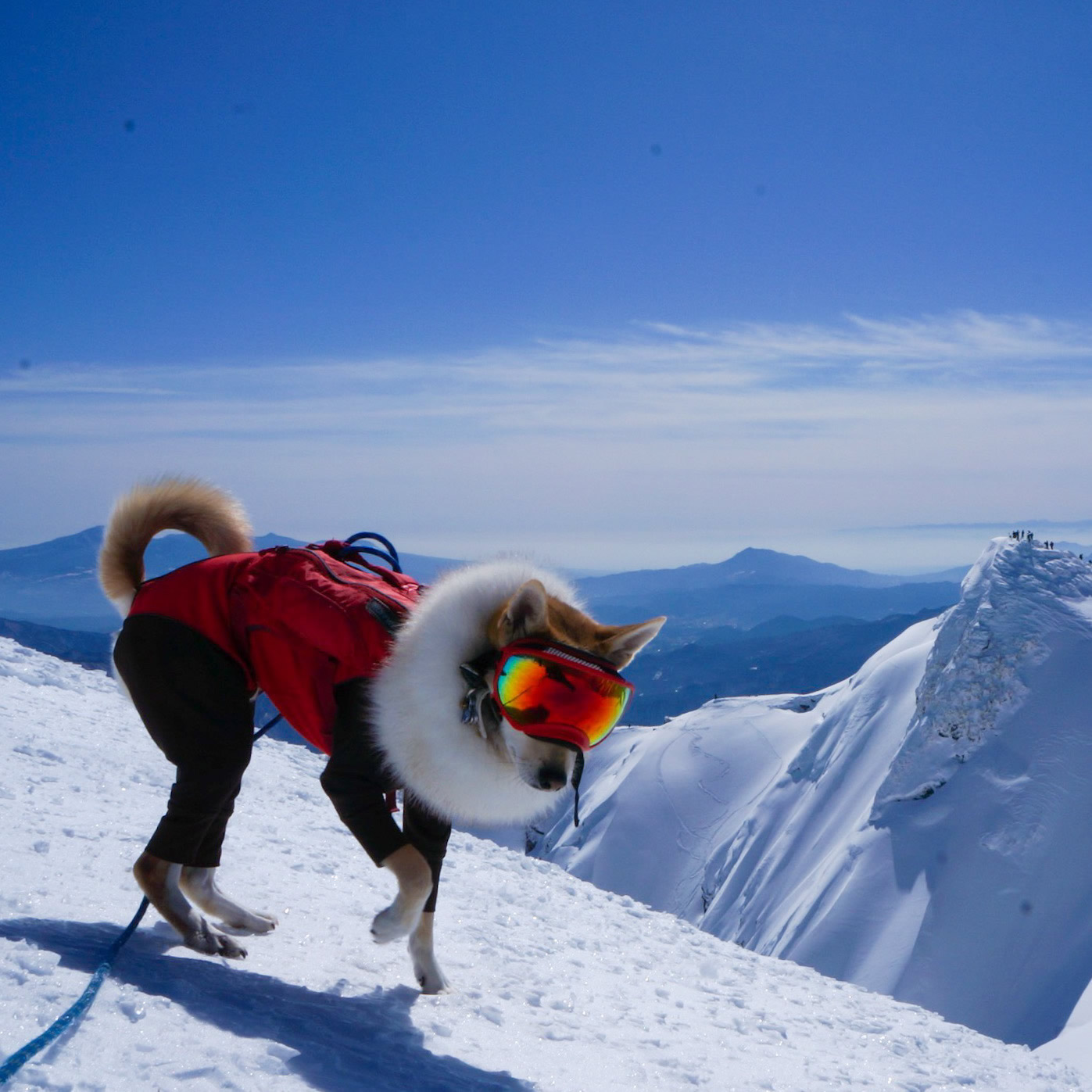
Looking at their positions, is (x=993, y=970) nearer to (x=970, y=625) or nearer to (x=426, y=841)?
(x=970, y=625)

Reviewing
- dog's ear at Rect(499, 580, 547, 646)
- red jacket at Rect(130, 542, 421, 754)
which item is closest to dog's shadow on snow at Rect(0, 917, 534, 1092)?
red jacket at Rect(130, 542, 421, 754)

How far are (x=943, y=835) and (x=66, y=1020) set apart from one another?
39836 millimetres

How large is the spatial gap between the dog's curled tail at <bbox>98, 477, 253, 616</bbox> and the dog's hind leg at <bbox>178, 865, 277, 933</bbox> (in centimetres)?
113

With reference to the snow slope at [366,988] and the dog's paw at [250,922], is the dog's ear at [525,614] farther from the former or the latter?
the dog's paw at [250,922]

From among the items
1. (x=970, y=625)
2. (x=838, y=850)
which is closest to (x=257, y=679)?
(x=838, y=850)

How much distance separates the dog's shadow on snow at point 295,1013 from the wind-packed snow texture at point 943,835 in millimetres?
30516

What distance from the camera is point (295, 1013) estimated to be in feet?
9.96

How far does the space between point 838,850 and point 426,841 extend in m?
42.0

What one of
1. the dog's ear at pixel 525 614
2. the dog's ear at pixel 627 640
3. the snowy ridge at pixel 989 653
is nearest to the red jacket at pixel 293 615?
the dog's ear at pixel 525 614

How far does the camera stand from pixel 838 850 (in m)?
41.1

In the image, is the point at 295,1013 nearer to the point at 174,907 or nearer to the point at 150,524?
the point at 174,907

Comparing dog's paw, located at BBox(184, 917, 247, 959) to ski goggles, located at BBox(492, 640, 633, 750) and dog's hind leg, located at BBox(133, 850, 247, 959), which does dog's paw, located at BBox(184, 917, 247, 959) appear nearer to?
dog's hind leg, located at BBox(133, 850, 247, 959)

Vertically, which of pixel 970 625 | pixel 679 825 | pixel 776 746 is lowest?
pixel 679 825

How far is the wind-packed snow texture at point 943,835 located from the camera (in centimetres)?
3116
